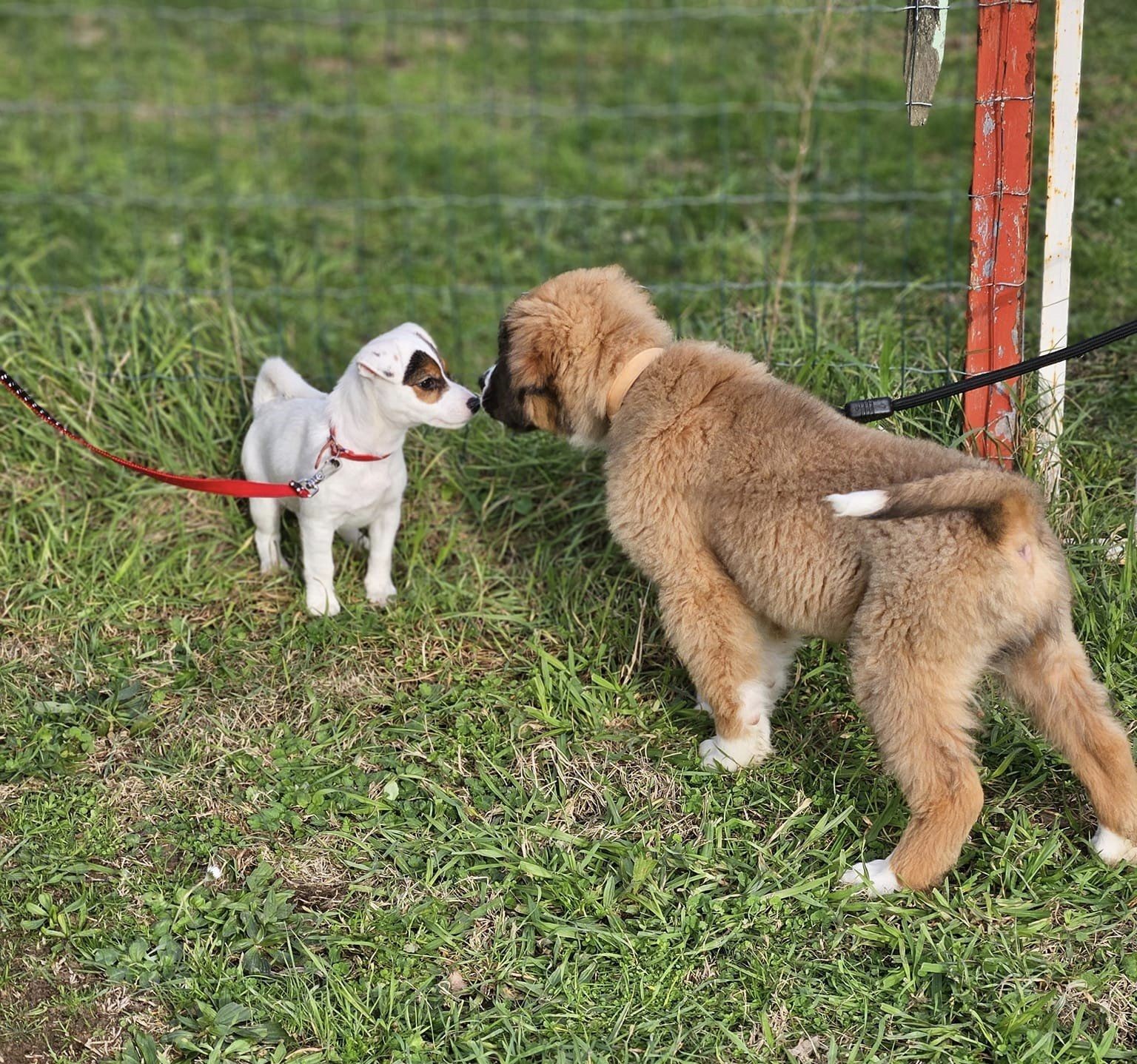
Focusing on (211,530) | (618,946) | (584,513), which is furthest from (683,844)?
(211,530)

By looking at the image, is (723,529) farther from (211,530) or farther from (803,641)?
(211,530)

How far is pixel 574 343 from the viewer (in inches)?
148

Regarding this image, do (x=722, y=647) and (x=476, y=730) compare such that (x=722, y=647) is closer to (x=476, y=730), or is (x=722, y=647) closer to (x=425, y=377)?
(x=476, y=730)

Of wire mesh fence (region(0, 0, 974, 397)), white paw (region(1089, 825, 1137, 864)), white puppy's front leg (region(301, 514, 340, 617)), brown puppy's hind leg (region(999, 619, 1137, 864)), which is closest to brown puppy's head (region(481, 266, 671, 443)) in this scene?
white puppy's front leg (region(301, 514, 340, 617))

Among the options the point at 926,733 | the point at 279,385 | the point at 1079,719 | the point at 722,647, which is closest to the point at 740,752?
the point at 722,647

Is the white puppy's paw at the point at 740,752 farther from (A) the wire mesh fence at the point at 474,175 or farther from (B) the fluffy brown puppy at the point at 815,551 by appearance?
(A) the wire mesh fence at the point at 474,175

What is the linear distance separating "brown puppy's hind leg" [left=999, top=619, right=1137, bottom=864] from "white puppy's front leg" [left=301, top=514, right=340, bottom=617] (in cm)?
215

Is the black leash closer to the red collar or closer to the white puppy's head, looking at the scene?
the white puppy's head

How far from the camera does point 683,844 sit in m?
3.46

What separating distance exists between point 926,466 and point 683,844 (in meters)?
1.16

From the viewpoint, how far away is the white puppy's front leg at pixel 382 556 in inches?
172

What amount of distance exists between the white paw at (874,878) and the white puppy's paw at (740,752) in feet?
1.53

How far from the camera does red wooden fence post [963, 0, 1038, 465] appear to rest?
3.84 m

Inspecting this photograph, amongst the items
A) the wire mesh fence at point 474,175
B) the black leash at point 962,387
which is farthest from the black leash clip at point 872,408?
the wire mesh fence at point 474,175
